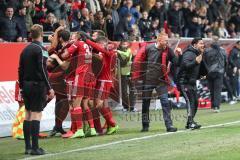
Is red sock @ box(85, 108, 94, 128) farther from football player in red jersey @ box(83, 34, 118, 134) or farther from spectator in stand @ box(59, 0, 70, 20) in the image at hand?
spectator in stand @ box(59, 0, 70, 20)

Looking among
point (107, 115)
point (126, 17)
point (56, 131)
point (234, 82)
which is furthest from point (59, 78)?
point (234, 82)

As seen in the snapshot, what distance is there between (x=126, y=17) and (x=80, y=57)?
31.9 feet

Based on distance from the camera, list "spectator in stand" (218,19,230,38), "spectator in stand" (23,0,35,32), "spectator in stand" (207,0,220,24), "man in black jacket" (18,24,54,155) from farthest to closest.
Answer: "spectator in stand" (207,0,220,24), "spectator in stand" (218,19,230,38), "spectator in stand" (23,0,35,32), "man in black jacket" (18,24,54,155)

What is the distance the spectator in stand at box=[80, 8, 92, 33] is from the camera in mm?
22667

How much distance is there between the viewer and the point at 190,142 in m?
13.5

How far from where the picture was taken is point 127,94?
829 inches

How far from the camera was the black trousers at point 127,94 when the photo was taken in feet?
65.6

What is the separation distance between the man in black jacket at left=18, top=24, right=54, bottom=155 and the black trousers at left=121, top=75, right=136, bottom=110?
6.83 m

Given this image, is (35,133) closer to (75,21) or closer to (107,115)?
(107,115)

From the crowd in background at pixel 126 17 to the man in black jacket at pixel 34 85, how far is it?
22.4 ft

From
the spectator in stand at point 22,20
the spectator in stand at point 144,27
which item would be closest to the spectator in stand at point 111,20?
the spectator in stand at point 144,27

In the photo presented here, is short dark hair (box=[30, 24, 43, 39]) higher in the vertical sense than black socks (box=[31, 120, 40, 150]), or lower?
higher

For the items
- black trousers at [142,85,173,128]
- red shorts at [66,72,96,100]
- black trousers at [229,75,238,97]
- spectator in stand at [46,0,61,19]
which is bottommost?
black trousers at [142,85,173,128]

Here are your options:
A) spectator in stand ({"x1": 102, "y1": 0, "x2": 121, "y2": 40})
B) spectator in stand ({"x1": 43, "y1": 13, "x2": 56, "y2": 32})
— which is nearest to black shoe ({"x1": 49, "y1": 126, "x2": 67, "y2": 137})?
spectator in stand ({"x1": 43, "y1": 13, "x2": 56, "y2": 32})
